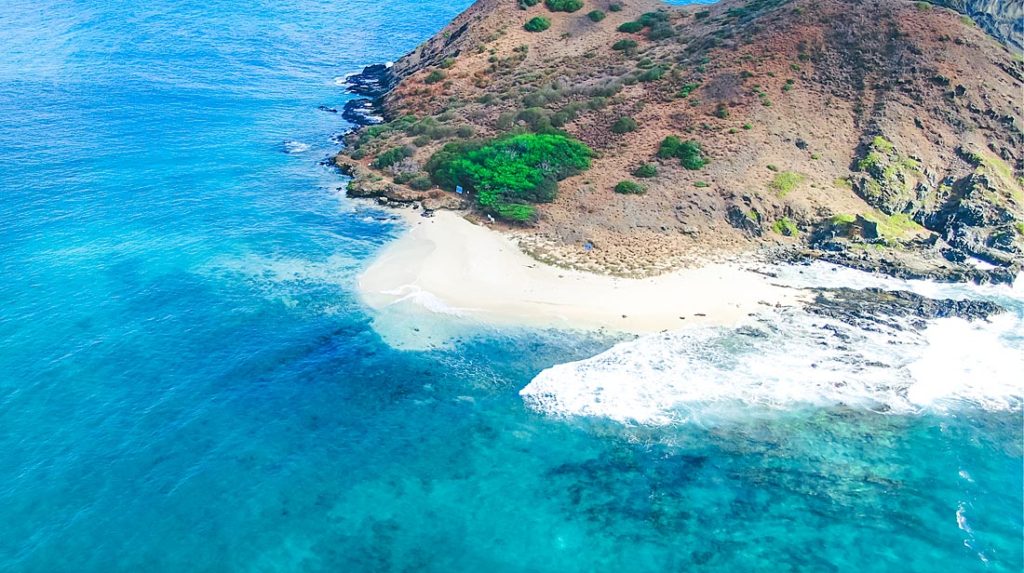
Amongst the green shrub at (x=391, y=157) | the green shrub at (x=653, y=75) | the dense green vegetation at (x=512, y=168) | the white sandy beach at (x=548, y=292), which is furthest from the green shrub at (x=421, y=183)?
the green shrub at (x=653, y=75)

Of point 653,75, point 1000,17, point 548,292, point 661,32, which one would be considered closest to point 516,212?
point 548,292

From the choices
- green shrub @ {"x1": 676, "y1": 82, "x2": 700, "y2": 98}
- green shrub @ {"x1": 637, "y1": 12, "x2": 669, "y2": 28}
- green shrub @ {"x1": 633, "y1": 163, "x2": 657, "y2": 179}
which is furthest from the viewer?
green shrub @ {"x1": 637, "y1": 12, "x2": 669, "y2": 28}

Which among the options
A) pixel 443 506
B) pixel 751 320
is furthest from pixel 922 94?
pixel 443 506

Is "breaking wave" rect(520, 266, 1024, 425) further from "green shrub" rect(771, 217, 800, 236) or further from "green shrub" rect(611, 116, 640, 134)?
"green shrub" rect(611, 116, 640, 134)

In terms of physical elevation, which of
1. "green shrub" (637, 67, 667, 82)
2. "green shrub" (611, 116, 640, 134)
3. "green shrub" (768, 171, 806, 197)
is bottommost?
"green shrub" (768, 171, 806, 197)

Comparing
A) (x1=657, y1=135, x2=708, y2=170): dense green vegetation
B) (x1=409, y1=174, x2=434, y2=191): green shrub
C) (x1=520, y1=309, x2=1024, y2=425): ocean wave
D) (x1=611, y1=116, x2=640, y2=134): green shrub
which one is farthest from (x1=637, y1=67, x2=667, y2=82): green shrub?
(x1=520, y1=309, x2=1024, y2=425): ocean wave
